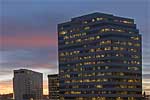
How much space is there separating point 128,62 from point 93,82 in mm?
24360

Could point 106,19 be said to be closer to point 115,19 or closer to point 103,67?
point 115,19

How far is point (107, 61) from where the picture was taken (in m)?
181

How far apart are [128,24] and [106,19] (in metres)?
16.8

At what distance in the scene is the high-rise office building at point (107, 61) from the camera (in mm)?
181250

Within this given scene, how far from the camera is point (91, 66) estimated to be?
18900cm

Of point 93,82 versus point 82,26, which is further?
point 82,26

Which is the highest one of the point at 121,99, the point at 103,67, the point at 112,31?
the point at 112,31

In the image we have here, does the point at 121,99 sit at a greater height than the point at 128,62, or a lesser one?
lesser

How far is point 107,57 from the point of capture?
18250 centimetres

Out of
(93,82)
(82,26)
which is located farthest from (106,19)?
(93,82)

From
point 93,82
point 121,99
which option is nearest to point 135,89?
point 121,99

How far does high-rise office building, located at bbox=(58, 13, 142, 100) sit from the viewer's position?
181 m

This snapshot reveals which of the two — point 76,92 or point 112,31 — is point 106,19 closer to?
point 112,31

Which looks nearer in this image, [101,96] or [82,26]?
[101,96]
